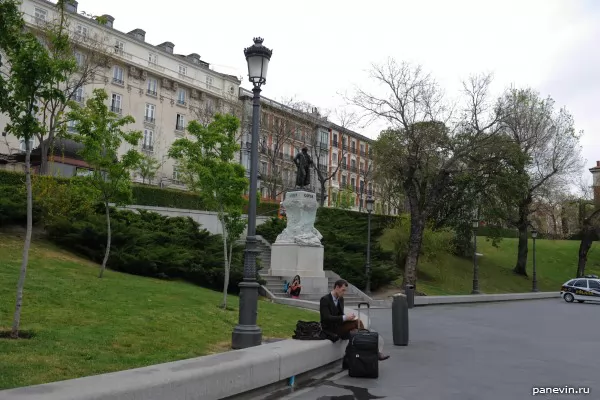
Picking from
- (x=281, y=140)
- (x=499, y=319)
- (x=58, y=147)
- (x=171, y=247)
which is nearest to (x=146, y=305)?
(x=171, y=247)

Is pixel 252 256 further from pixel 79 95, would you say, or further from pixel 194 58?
pixel 194 58

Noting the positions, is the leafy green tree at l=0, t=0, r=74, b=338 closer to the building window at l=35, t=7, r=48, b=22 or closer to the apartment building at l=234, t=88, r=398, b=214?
the apartment building at l=234, t=88, r=398, b=214

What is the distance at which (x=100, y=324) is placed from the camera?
941 centimetres

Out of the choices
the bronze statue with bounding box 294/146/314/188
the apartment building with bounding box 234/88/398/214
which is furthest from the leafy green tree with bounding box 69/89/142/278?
the apartment building with bounding box 234/88/398/214

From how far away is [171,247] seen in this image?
68.1 feet

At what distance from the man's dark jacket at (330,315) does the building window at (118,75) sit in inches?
1742

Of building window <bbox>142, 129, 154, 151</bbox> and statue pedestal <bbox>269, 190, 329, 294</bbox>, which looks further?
building window <bbox>142, 129, 154, 151</bbox>

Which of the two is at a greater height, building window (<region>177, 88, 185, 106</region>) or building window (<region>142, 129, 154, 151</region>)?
building window (<region>177, 88, 185, 106</region>)

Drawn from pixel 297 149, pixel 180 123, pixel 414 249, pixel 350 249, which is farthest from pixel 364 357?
pixel 297 149

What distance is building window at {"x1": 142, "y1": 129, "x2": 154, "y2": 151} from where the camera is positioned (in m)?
50.1

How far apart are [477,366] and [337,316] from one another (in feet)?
8.59

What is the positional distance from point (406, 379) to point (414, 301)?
16419 mm

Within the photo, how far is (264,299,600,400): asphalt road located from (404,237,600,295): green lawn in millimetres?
16835

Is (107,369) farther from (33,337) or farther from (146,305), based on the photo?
(146,305)
